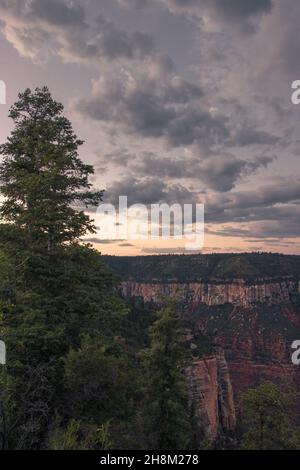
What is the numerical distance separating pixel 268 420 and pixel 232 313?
137m

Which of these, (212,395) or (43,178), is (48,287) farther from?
(212,395)

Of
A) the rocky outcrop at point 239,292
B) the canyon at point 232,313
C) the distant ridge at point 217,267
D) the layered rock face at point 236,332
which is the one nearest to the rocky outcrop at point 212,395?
the layered rock face at point 236,332

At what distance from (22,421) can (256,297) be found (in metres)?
156

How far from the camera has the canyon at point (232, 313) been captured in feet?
206

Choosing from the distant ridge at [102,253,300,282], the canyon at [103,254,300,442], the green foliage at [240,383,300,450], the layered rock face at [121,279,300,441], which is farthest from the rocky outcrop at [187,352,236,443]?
the distant ridge at [102,253,300,282]

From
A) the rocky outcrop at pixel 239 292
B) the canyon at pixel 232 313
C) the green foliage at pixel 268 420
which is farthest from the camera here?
the rocky outcrop at pixel 239 292

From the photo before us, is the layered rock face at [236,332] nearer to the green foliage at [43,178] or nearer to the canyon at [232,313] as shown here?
the canyon at [232,313]

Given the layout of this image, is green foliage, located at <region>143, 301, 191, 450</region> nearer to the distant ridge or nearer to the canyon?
the canyon

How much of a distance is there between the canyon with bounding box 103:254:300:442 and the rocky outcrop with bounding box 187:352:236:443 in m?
0.14

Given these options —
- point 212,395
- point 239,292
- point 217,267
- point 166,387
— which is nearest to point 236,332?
point 239,292

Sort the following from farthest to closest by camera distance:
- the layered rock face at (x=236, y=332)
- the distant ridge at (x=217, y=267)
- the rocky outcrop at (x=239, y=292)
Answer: the distant ridge at (x=217, y=267), the rocky outcrop at (x=239, y=292), the layered rock face at (x=236, y=332)

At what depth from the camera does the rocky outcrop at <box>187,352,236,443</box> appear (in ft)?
164

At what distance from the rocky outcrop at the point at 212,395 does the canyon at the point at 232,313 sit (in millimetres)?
142
